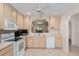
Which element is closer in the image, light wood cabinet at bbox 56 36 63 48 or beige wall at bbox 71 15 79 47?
light wood cabinet at bbox 56 36 63 48

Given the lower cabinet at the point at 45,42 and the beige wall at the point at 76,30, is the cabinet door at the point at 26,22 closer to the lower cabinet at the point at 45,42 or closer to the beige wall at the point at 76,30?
the lower cabinet at the point at 45,42

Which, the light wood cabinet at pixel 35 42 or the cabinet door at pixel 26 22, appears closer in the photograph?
the light wood cabinet at pixel 35 42

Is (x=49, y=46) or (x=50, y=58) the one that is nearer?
(x=50, y=58)

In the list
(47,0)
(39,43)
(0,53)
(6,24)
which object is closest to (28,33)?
(39,43)

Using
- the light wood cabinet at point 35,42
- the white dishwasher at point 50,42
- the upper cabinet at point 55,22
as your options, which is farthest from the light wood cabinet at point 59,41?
the upper cabinet at point 55,22

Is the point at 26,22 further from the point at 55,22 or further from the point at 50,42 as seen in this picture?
the point at 50,42

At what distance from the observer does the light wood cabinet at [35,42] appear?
24.6 ft

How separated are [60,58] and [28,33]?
22.6 ft

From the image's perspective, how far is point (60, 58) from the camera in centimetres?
141

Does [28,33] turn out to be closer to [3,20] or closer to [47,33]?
[47,33]

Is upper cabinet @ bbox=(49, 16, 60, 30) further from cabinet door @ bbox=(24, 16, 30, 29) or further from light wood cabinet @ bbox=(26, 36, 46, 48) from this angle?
cabinet door @ bbox=(24, 16, 30, 29)

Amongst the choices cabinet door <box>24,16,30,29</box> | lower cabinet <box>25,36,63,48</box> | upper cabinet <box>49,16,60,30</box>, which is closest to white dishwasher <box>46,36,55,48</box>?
lower cabinet <box>25,36,63,48</box>

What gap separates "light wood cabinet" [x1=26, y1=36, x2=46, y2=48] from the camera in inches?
295

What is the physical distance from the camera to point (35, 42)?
7523 millimetres
